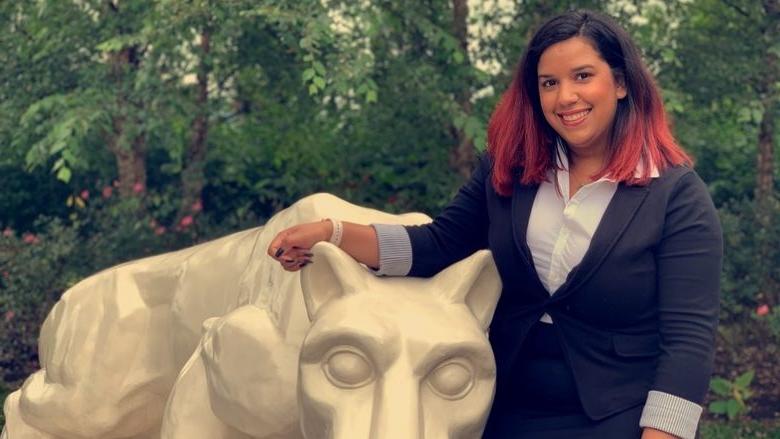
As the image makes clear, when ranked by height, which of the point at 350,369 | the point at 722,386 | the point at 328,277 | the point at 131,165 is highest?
the point at 328,277

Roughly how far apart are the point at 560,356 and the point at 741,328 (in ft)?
17.5

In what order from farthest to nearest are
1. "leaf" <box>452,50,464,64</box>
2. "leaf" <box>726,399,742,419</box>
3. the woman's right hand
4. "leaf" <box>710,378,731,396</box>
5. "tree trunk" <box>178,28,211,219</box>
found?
"tree trunk" <box>178,28,211,219</box>
"leaf" <box>452,50,464,64</box>
"leaf" <box>710,378,731,396</box>
"leaf" <box>726,399,742,419</box>
the woman's right hand

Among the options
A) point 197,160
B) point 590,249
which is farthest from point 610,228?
point 197,160

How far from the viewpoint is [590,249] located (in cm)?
320

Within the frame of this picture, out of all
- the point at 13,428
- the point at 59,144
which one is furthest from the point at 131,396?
the point at 59,144

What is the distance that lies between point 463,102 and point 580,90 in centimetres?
520

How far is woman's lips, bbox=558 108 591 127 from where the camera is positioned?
3266 millimetres

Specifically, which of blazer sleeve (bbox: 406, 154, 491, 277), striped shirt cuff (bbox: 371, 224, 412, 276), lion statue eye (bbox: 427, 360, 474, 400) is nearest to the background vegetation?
blazer sleeve (bbox: 406, 154, 491, 277)

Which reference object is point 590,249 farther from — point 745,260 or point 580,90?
point 745,260

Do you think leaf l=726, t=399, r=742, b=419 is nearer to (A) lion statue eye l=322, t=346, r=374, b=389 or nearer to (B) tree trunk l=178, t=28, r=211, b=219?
(B) tree trunk l=178, t=28, r=211, b=219

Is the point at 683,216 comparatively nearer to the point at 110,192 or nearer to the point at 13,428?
the point at 13,428

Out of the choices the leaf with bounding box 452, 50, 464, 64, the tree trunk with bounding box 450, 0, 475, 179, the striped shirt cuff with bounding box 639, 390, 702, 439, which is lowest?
the tree trunk with bounding box 450, 0, 475, 179

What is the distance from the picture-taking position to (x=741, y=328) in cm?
835

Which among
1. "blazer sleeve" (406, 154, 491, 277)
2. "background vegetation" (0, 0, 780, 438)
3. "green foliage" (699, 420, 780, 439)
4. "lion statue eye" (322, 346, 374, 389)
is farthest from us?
"background vegetation" (0, 0, 780, 438)
